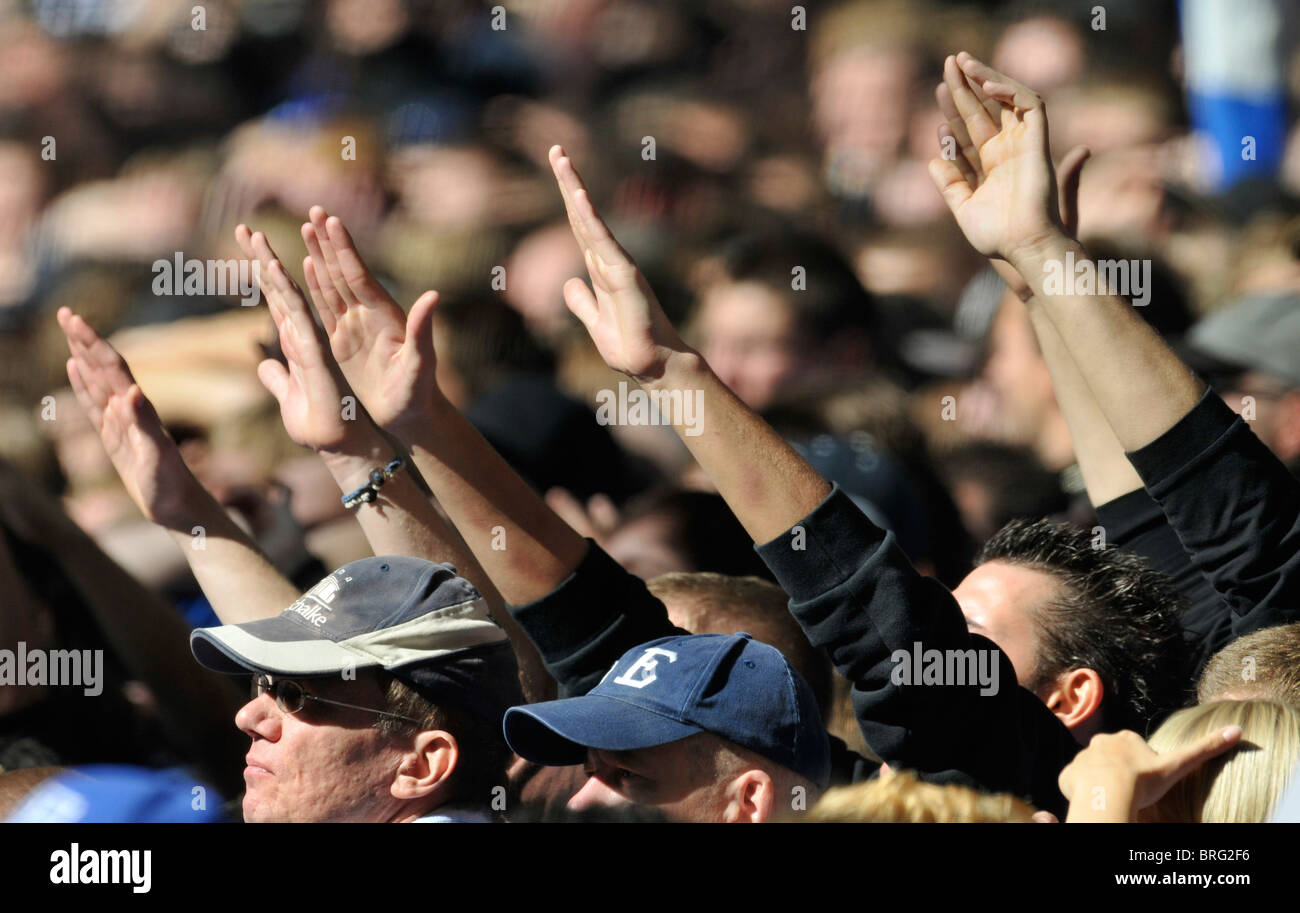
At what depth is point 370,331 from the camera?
231 cm

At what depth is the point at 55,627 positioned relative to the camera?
9.71 feet

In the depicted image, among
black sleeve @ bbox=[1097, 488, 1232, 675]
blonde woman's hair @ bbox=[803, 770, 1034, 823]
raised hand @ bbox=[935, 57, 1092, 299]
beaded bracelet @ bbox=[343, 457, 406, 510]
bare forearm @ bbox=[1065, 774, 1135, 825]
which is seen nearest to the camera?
blonde woman's hair @ bbox=[803, 770, 1034, 823]

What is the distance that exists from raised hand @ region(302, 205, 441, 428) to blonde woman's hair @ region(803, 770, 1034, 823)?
Answer: 86cm

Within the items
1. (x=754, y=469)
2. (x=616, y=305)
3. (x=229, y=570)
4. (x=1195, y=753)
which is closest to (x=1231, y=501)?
(x=1195, y=753)

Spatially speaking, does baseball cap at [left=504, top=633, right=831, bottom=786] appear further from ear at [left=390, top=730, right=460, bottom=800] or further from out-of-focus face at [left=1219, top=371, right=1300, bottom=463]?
out-of-focus face at [left=1219, top=371, right=1300, bottom=463]

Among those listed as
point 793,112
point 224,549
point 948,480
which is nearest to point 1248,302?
point 948,480

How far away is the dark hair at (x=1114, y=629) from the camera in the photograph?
2377mm

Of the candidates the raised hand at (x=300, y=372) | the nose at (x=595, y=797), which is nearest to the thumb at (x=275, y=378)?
the raised hand at (x=300, y=372)

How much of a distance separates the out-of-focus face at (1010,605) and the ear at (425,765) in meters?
0.81

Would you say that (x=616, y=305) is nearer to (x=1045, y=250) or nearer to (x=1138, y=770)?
(x=1045, y=250)

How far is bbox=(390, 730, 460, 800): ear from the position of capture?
2045 mm

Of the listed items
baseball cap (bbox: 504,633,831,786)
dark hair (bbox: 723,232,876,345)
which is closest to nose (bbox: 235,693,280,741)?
baseball cap (bbox: 504,633,831,786)

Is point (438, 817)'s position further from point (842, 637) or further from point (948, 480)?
point (948, 480)

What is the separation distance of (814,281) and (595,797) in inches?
66.9
